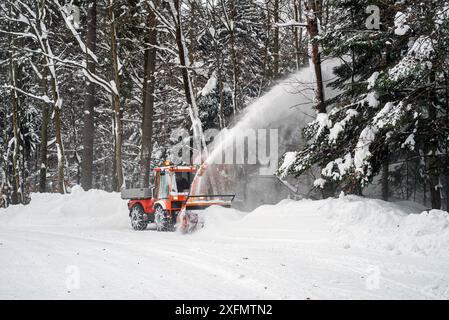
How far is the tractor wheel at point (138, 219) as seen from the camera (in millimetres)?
13906

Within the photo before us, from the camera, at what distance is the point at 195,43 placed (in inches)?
813

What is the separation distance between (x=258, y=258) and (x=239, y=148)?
11.5 m

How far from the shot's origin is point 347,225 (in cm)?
914

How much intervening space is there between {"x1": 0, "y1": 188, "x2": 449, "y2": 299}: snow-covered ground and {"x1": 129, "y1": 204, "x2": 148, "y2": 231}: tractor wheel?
181 cm

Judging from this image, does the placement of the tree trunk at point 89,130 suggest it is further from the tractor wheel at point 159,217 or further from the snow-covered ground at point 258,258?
the tractor wheel at point 159,217

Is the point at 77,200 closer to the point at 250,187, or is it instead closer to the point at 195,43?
the point at 195,43

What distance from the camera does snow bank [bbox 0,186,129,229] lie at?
51.1 ft

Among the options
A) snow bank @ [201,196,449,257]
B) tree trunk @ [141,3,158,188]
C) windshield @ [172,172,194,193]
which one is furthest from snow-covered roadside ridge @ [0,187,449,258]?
tree trunk @ [141,3,158,188]

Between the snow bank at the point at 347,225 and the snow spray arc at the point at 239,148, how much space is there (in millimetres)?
3916

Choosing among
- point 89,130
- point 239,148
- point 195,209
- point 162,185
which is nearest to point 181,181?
point 162,185

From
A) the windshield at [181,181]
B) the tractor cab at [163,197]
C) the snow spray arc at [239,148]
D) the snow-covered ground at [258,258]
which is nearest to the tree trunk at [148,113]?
the snow spray arc at [239,148]

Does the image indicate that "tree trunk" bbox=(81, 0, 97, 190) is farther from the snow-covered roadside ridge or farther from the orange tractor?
the orange tractor
